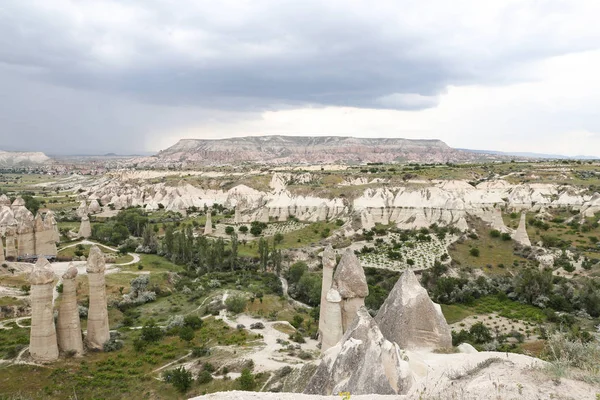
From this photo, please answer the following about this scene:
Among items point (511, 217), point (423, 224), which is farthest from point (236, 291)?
point (511, 217)

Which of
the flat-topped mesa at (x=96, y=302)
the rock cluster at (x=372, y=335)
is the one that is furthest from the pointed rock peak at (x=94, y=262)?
the rock cluster at (x=372, y=335)

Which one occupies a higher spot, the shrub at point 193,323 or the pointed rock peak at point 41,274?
the pointed rock peak at point 41,274

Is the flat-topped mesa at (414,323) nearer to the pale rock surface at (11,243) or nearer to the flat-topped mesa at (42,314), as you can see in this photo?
the flat-topped mesa at (42,314)

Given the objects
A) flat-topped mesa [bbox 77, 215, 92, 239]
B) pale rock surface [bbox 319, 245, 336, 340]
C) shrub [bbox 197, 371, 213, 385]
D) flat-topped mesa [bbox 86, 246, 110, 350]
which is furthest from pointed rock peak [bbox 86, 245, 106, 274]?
flat-topped mesa [bbox 77, 215, 92, 239]

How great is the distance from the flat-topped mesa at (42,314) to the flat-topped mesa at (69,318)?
2.16ft

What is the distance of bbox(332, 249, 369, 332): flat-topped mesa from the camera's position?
18047 millimetres

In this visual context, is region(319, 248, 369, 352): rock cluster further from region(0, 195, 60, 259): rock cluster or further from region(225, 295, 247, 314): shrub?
region(0, 195, 60, 259): rock cluster

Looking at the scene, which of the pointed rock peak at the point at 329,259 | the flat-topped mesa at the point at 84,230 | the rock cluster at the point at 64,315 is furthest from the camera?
the flat-topped mesa at the point at 84,230

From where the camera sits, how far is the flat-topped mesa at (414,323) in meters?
13.1

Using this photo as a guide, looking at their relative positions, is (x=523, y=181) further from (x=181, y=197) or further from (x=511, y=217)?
(x=181, y=197)

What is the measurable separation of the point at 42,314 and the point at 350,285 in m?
15.0

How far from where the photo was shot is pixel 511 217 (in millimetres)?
58656

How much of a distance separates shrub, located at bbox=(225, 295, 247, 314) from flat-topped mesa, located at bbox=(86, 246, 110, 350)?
9.14 metres

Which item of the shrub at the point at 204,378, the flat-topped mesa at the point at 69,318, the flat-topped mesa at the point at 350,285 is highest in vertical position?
the flat-topped mesa at the point at 350,285
